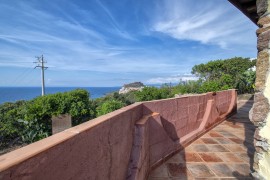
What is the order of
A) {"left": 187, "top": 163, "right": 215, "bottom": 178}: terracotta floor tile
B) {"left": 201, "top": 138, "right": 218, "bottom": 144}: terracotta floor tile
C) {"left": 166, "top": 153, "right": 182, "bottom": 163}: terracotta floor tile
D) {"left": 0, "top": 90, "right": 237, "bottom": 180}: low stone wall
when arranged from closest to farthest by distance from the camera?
{"left": 0, "top": 90, "right": 237, "bottom": 180}: low stone wall, {"left": 187, "top": 163, "right": 215, "bottom": 178}: terracotta floor tile, {"left": 166, "top": 153, "right": 182, "bottom": 163}: terracotta floor tile, {"left": 201, "top": 138, "right": 218, "bottom": 144}: terracotta floor tile

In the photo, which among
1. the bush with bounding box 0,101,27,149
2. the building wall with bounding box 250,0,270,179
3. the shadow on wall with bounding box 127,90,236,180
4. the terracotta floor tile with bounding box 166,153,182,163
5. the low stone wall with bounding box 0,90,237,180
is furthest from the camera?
the bush with bounding box 0,101,27,149

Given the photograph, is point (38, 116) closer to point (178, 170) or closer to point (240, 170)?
point (178, 170)

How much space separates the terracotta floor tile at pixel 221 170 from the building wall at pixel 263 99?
0.81 m

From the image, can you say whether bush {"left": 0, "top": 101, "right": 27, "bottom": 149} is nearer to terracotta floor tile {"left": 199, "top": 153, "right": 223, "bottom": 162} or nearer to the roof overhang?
terracotta floor tile {"left": 199, "top": 153, "right": 223, "bottom": 162}

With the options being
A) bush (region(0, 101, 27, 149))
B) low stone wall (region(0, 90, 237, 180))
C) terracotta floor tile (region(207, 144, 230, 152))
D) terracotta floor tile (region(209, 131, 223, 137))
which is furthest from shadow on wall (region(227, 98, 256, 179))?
bush (region(0, 101, 27, 149))

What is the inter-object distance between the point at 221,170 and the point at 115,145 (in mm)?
2199

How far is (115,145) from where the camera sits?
1.60 m

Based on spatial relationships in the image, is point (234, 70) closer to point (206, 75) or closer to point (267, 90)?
point (206, 75)

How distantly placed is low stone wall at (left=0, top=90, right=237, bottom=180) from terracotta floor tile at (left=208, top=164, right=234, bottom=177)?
2.48 ft

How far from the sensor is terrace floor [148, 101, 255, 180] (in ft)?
9.05

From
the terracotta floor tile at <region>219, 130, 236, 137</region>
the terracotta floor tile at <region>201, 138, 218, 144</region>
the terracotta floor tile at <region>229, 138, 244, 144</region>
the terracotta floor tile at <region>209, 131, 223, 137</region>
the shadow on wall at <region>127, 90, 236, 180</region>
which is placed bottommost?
the terracotta floor tile at <region>229, 138, 244, 144</region>

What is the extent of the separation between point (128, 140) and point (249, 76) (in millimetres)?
13939

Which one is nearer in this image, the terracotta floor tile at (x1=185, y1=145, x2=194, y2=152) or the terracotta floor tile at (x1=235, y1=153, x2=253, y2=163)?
the terracotta floor tile at (x1=235, y1=153, x2=253, y2=163)

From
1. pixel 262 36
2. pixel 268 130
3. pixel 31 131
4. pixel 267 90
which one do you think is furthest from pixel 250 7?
pixel 31 131
